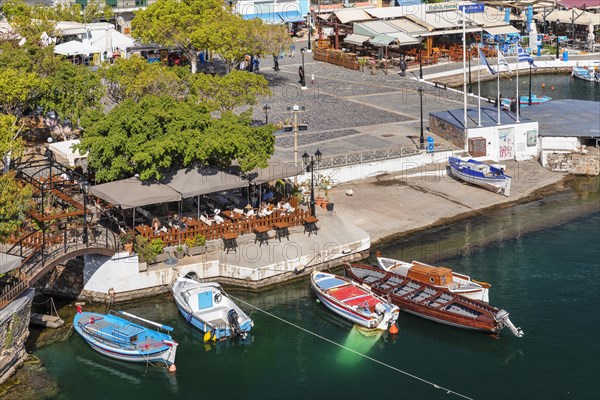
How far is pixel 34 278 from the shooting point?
4225 cm

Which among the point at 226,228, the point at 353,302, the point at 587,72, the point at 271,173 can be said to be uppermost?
the point at 587,72

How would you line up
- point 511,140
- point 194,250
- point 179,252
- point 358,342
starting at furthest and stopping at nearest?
1. point 511,140
2. point 194,250
3. point 179,252
4. point 358,342

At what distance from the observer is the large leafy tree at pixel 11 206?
143 ft

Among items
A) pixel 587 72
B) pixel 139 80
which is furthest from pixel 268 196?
pixel 587 72

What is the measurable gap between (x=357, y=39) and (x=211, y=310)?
194ft

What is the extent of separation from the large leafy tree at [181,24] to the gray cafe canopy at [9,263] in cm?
3884

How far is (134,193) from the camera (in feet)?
157

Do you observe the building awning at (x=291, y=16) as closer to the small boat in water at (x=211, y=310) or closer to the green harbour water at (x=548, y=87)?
the green harbour water at (x=548, y=87)

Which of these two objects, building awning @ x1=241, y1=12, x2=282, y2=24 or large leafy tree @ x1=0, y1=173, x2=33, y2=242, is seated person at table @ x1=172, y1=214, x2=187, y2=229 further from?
building awning @ x1=241, y1=12, x2=282, y2=24

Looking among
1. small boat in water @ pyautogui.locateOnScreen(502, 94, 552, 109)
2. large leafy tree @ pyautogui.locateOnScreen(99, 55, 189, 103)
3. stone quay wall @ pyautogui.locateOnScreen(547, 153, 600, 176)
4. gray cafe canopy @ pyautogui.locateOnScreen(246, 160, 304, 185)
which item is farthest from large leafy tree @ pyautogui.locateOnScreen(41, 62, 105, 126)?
small boat in water @ pyautogui.locateOnScreen(502, 94, 552, 109)

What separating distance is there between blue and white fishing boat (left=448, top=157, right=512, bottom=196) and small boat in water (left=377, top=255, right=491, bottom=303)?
13.1 m

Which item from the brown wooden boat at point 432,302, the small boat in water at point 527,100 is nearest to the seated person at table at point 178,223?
the brown wooden boat at point 432,302

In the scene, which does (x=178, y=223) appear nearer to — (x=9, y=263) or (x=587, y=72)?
(x=9, y=263)

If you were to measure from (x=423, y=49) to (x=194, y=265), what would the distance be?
5917 cm
